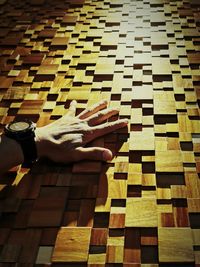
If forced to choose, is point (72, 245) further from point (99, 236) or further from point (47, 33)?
point (47, 33)

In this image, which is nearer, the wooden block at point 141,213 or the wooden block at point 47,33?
the wooden block at point 141,213

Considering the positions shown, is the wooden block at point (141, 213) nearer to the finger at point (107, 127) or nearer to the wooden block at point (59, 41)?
the finger at point (107, 127)

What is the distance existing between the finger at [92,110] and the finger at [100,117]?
0.06ft

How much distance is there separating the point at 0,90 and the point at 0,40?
1.16ft

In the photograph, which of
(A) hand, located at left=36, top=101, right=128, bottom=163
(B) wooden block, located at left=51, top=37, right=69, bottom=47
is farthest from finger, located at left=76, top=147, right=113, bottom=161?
(B) wooden block, located at left=51, top=37, right=69, bottom=47

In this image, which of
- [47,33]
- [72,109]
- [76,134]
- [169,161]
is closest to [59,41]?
[47,33]

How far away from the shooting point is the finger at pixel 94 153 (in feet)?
2.46

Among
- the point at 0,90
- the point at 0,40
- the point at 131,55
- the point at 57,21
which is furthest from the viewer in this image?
the point at 57,21

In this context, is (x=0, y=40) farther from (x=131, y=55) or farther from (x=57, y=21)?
(x=131, y=55)

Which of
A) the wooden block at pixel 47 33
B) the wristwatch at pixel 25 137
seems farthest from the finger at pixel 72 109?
the wooden block at pixel 47 33

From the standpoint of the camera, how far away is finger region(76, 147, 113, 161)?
29.5 inches

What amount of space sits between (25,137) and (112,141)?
0.62 ft

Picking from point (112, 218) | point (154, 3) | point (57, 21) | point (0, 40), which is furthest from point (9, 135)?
point (154, 3)

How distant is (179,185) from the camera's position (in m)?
0.69
